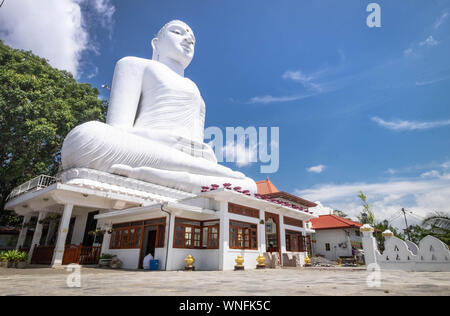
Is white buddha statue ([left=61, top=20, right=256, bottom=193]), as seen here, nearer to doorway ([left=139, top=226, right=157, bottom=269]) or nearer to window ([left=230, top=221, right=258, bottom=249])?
doorway ([left=139, top=226, right=157, bottom=269])

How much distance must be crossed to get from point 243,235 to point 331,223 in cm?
1484

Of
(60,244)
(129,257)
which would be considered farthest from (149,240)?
(60,244)

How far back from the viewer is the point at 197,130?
20000 millimetres

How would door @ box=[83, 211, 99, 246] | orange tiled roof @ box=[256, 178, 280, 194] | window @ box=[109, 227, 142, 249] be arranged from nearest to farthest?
window @ box=[109, 227, 142, 249]
door @ box=[83, 211, 99, 246]
orange tiled roof @ box=[256, 178, 280, 194]

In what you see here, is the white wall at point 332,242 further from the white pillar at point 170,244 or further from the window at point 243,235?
the white pillar at point 170,244

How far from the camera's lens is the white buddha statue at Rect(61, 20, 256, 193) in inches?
548

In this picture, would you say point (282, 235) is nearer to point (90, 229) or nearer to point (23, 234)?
point (90, 229)

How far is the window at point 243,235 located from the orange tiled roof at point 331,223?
13.1 m

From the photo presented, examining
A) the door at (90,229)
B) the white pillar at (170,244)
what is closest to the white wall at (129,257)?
the white pillar at (170,244)

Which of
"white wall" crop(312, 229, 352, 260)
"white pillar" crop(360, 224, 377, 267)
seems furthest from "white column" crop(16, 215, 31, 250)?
"white wall" crop(312, 229, 352, 260)

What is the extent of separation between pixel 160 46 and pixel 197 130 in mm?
7624
